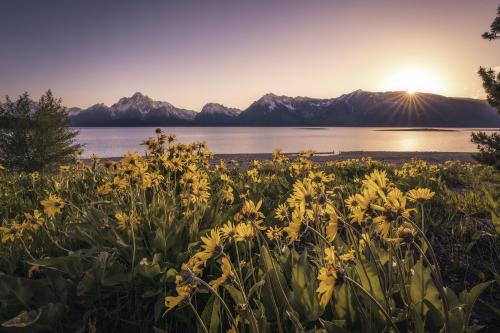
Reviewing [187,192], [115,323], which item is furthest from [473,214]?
[115,323]

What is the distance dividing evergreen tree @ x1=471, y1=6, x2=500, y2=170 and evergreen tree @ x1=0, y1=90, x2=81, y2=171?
2465 centimetres

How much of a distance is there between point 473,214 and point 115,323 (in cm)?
500

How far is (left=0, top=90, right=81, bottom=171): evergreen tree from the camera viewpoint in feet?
81.1

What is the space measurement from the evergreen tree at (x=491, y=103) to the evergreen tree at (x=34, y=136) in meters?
24.7

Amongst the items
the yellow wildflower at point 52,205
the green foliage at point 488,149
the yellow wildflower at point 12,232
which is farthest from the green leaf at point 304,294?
the green foliage at point 488,149

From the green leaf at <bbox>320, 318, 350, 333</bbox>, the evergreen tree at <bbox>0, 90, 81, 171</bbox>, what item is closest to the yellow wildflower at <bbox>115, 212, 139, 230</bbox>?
the green leaf at <bbox>320, 318, 350, 333</bbox>

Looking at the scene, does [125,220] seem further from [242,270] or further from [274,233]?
[274,233]

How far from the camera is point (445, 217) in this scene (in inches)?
185

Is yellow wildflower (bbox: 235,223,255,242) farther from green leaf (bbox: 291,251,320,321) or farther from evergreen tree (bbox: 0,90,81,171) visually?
evergreen tree (bbox: 0,90,81,171)

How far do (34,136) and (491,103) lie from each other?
1114 inches

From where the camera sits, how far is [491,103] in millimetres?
9000

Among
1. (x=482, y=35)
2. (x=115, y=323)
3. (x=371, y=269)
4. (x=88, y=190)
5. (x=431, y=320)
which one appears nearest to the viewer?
(x=431, y=320)

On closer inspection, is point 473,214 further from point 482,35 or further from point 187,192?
point 482,35

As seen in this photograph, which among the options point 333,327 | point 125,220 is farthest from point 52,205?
point 333,327
